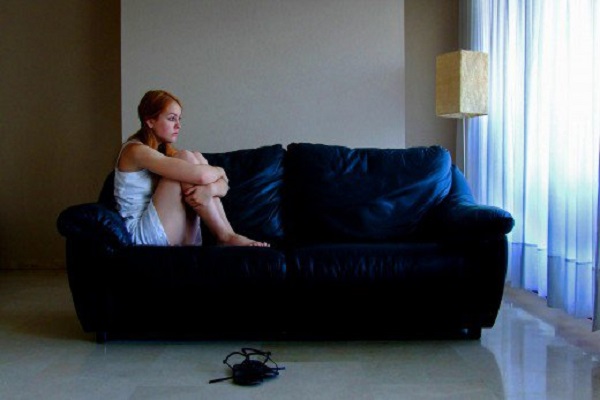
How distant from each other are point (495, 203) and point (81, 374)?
8.66 feet

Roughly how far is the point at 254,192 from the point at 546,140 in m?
1.49

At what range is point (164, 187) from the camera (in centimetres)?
275

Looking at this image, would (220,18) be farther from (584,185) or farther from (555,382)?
(555,382)

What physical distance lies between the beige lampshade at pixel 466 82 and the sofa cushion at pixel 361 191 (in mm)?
577

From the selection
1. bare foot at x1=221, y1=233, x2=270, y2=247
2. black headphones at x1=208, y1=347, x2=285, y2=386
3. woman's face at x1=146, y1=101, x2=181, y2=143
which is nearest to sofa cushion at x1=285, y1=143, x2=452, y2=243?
bare foot at x1=221, y1=233, x2=270, y2=247

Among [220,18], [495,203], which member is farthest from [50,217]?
[495,203]

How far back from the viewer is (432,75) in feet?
15.7

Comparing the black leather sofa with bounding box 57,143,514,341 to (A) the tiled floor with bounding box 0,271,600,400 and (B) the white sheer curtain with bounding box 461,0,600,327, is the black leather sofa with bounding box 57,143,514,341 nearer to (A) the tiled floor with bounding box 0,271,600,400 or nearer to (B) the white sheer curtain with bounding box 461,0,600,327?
(A) the tiled floor with bounding box 0,271,600,400

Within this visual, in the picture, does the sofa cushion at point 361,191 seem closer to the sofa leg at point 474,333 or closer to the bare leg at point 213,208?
the bare leg at point 213,208

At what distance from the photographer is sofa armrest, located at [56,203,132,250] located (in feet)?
8.18

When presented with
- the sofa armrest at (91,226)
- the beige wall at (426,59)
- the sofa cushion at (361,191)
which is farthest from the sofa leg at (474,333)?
the beige wall at (426,59)

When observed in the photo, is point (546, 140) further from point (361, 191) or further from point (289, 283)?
point (289, 283)

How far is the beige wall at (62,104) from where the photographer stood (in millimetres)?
4785

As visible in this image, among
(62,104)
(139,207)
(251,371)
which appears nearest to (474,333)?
(251,371)
